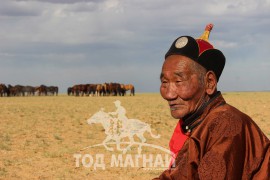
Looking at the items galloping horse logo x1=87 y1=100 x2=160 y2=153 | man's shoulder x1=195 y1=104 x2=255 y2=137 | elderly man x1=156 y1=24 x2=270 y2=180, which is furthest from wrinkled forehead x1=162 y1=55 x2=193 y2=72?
galloping horse logo x1=87 y1=100 x2=160 y2=153

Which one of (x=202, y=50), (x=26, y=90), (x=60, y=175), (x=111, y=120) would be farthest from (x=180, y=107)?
(x=26, y=90)

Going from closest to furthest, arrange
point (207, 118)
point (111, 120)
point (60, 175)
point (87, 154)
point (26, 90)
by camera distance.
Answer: point (207, 118)
point (60, 175)
point (87, 154)
point (111, 120)
point (26, 90)

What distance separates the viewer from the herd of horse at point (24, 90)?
8219 centimetres

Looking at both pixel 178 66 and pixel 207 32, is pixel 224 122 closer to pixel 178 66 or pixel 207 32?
pixel 178 66

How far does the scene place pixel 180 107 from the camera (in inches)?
84.2

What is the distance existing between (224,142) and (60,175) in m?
8.46

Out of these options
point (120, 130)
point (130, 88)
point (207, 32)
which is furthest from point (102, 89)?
point (207, 32)

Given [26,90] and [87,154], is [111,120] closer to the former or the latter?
[87,154]

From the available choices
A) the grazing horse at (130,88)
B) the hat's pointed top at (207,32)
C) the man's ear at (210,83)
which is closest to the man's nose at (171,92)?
the man's ear at (210,83)

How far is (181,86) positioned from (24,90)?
8799cm

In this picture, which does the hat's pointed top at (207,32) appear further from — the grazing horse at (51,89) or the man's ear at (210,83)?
the grazing horse at (51,89)

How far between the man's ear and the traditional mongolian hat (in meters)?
0.03

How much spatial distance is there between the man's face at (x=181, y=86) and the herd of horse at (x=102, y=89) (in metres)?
77.3

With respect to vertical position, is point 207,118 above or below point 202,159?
above
